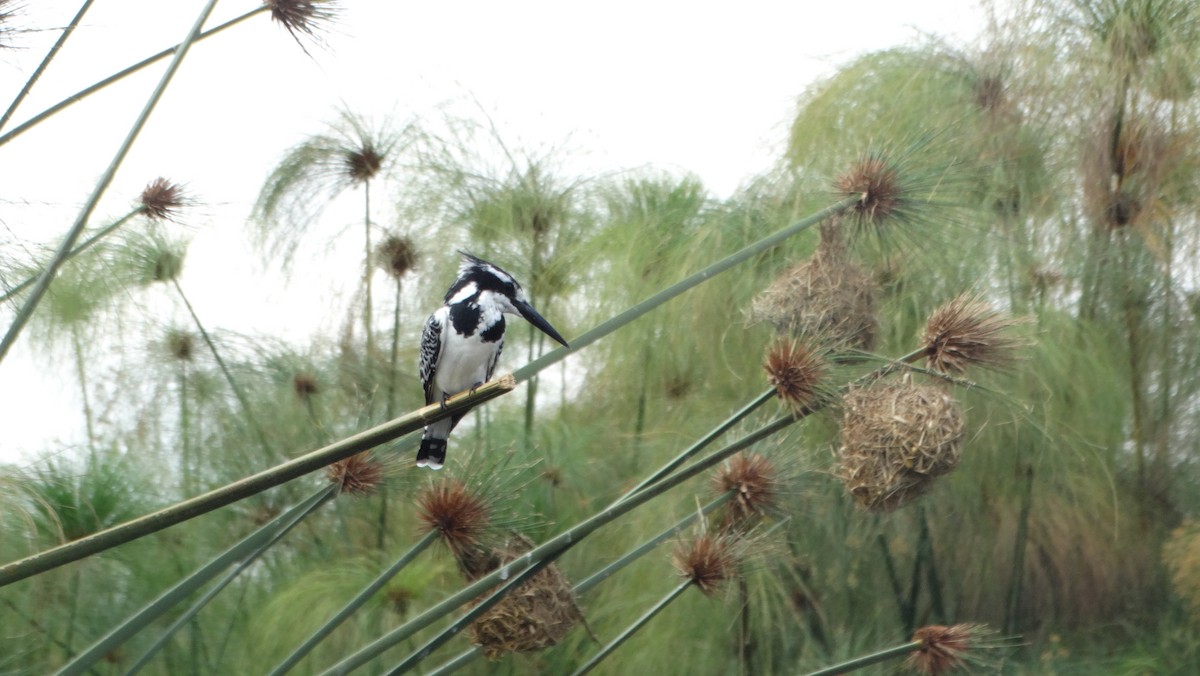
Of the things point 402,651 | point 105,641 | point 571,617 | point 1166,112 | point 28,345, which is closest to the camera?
point 105,641

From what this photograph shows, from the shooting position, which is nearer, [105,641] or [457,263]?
[105,641]

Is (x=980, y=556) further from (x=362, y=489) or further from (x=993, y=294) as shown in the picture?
(x=362, y=489)

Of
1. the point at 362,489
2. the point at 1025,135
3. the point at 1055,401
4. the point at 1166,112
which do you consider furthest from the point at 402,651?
the point at 1166,112

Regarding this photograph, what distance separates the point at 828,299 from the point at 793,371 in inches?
16.6

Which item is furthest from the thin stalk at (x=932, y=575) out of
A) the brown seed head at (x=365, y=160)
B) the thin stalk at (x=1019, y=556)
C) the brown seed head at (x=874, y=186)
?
the brown seed head at (x=365, y=160)

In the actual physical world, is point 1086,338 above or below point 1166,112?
below

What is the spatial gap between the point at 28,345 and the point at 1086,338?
13.1 feet

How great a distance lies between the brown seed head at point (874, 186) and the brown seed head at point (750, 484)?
61 cm

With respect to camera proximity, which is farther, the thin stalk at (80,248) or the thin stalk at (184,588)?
the thin stalk at (80,248)

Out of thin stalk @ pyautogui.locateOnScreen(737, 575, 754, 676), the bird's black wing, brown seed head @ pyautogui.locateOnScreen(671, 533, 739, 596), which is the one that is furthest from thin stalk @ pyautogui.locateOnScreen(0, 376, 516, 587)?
thin stalk @ pyautogui.locateOnScreen(737, 575, 754, 676)

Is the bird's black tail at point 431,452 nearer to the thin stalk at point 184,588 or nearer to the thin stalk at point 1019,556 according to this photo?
the thin stalk at point 184,588

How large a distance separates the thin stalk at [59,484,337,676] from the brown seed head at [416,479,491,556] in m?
0.19

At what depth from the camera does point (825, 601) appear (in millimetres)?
4438

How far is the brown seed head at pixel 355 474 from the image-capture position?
262cm
